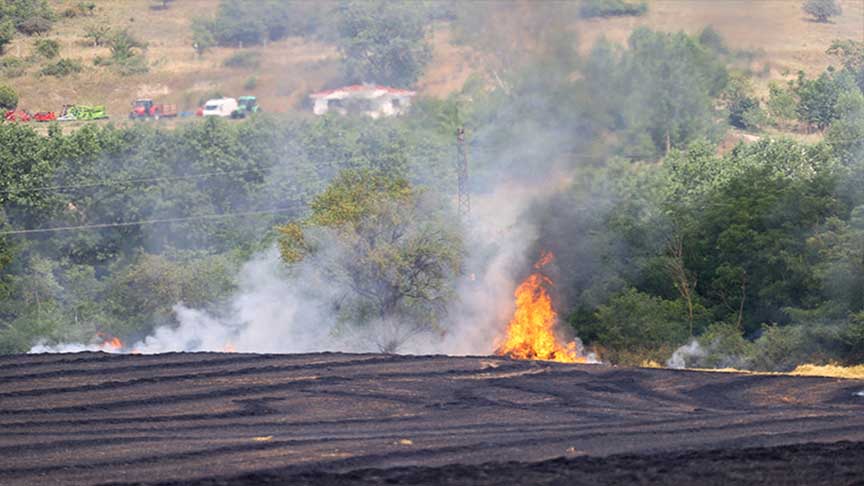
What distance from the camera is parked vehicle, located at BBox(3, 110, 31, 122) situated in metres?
55.5

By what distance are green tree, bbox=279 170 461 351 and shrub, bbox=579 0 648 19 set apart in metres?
8.32

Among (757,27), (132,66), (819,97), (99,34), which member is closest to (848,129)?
(819,97)

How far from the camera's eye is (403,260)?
37.6 meters

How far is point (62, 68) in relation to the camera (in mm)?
60250

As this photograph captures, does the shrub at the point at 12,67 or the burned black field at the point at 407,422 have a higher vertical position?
the burned black field at the point at 407,422

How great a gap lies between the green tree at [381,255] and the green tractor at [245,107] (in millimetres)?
19528

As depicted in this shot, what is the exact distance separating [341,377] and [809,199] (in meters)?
17.7

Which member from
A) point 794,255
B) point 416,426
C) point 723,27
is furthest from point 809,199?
point 416,426

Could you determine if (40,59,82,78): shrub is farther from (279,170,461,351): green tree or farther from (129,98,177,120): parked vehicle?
(279,170,461,351): green tree

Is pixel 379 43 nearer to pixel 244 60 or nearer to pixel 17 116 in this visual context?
pixel 244 60

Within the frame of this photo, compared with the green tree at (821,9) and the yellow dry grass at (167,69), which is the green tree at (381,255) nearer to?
the green tree at (821,9)

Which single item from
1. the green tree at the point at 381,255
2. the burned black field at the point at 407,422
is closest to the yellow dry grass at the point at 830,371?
the burned black field at the point at 407,422

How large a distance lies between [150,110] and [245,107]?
4699mm

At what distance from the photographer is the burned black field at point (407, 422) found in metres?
19.2
